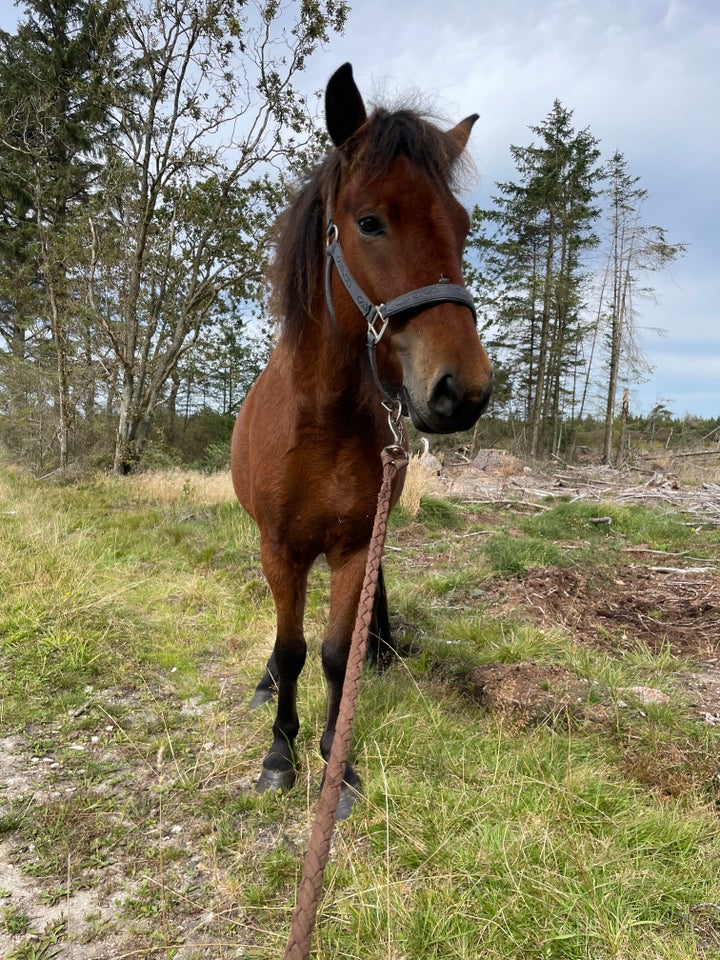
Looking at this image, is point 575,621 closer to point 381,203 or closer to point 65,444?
point 381,203

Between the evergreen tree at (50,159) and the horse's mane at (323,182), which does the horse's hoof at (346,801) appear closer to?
the horse's mane at (323,182)

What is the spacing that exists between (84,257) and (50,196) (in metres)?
2.38

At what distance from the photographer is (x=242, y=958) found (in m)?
1.38

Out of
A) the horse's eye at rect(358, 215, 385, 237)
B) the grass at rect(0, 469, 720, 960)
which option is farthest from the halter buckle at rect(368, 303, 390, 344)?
the grass at rect(0, 469, 720, 960)

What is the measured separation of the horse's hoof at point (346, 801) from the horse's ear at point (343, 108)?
2.48m

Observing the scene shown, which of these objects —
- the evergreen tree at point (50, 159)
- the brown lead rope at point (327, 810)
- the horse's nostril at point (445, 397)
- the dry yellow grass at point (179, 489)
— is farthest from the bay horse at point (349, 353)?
the evergreen tree at point (50, 159)

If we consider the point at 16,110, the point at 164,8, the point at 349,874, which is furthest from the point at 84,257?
the point at 349,874

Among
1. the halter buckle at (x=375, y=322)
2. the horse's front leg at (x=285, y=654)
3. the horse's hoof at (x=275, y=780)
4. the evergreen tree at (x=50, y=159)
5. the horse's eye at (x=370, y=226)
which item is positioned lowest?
the horse's hoof at (x=275, y=780)

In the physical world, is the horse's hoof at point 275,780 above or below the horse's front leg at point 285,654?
below

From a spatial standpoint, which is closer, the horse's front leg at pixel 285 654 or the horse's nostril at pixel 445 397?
the horse's nostril at pixel 445 397

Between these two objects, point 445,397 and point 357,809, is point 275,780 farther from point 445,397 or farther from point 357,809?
point 445,397

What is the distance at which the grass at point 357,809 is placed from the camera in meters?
1.39

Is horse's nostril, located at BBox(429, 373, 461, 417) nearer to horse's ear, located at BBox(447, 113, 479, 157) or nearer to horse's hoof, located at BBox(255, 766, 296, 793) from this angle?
horse's ear, located at BBox(447, 113, 479, 157)

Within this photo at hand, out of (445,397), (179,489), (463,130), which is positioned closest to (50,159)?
(179,489)
